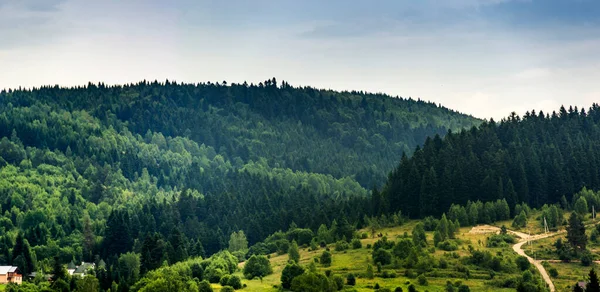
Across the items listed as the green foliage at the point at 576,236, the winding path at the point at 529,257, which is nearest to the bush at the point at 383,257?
the winding path at the point at 529,257

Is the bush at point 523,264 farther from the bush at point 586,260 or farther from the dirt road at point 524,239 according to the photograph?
the bush at point 586,260

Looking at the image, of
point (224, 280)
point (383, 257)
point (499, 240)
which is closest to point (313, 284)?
point (224, 280)

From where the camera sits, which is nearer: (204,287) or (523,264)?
(204,287)

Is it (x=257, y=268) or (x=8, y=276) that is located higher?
(x=257, y=268)

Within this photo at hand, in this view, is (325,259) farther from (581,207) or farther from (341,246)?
(581,207)

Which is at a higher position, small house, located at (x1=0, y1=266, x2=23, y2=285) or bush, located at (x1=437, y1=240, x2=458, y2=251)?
bush, located at (x1=437, y1=240, x2=458, y2=251)

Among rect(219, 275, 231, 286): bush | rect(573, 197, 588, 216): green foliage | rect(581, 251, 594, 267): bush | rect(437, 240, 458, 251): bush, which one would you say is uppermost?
rect(573, 197, 588, 216): green foliage

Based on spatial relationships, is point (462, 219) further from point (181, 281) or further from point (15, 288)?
point (15, 288)

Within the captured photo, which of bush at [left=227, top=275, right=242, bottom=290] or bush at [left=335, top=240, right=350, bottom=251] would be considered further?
bush at [left=335, top=240, right=350, bottom=251]

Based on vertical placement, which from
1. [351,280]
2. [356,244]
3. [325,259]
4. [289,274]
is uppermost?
[356,244]

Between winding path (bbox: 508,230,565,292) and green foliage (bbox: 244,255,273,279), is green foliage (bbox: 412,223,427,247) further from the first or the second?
green foliage (bbox: 244,255,273,279)

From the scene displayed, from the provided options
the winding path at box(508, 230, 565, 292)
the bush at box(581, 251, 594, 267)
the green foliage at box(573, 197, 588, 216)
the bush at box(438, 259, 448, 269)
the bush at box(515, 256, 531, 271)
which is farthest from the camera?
the green foliage at box(573, 197, 588, 216)

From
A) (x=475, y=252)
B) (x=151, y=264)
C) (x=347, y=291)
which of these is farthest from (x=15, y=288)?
(x=475, y=252)

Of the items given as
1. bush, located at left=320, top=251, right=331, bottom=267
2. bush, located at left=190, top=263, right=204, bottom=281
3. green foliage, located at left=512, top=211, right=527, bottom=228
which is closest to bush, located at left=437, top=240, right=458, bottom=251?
bush, located at left=320, top=251, right=331, bottom=267
